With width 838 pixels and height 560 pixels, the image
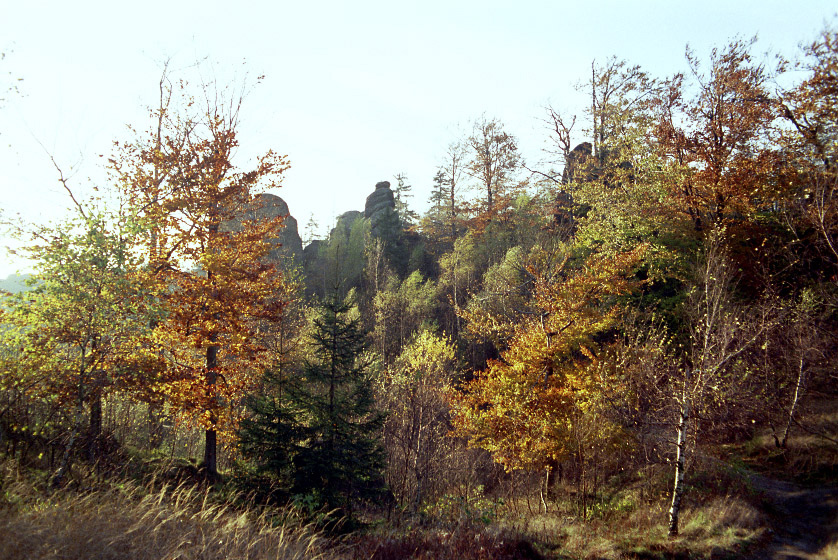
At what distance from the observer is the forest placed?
766 centimetres

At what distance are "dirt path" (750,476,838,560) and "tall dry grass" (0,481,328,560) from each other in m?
10.2

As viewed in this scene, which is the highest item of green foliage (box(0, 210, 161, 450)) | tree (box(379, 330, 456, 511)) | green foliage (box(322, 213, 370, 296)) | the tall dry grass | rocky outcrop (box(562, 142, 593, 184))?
rocky outcrop (box(562, 142, 593, 184))

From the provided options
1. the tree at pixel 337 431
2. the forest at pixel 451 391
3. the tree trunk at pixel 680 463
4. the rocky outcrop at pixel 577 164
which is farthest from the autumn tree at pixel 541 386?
the rocky outcrop at pixel 577 164

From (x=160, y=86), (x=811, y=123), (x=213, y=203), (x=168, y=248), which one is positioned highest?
(x=160, y=86)

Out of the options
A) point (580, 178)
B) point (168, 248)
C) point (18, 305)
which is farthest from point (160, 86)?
point (580, 178)

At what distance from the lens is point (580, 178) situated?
2739 cm

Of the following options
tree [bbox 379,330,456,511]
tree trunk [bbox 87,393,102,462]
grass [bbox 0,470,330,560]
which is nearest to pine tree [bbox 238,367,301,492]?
tree [bbox 379,330,456,511]

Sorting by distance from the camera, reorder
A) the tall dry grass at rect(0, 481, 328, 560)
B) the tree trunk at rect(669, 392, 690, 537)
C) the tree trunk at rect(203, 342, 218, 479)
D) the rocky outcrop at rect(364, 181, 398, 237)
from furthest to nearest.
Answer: the rocky outcrop at rect(364, 181, 398, 237) < the tree trunk at rect(203, 342, 218, 479) < the tree trunk at rect(669, 392, 690, 537) < the tall dry grass at rect(0, 481, 328, 560)

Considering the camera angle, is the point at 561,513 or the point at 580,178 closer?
the point at 561,513

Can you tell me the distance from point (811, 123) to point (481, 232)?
21.1 m

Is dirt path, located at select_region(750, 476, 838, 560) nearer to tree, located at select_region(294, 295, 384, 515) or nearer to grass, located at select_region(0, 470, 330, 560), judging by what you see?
tree, located at select_region(294, 295, 384, 515)

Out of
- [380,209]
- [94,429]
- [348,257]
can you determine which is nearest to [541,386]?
[94,429]

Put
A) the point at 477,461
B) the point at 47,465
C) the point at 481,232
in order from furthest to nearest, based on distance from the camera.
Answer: the point at 481,232 → the point at 477,461 → the point at 47,465

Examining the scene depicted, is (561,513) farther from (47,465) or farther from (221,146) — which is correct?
(221,146)
